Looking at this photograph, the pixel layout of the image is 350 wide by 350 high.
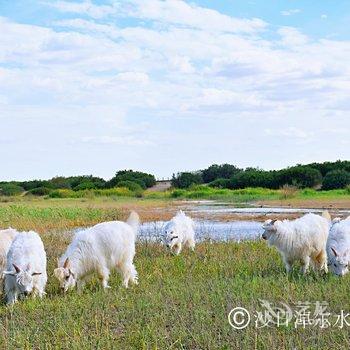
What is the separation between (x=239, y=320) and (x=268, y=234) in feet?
15.1

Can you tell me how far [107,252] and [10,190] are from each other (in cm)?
4789

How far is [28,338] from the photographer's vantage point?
8289 millimetres

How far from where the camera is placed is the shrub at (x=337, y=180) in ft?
171

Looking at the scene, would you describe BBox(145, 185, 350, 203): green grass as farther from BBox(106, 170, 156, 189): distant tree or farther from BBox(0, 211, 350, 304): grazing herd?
BBox(0, 211, 350, 304): grazing herd

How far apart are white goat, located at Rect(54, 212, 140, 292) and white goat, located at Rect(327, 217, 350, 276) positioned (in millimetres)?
3720

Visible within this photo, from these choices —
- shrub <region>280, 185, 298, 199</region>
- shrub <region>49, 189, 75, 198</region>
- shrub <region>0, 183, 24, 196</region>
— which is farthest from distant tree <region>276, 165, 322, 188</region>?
shrub <region>0, 183, 24, 196</region>

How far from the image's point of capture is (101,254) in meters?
12.0

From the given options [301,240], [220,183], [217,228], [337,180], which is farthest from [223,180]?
[301,240]

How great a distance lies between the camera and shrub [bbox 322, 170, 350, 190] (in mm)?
52125

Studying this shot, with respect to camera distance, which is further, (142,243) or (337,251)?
(142,243)

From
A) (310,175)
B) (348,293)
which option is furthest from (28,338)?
(310,175)

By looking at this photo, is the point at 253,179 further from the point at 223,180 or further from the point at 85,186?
the point at 85,186

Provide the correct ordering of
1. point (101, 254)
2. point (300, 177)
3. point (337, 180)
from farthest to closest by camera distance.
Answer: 1. point (300, 177)
2. point (337, 180)
3. point (101, 254)

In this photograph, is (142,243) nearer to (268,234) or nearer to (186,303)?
(268,234)
